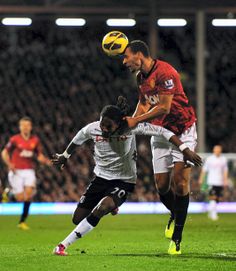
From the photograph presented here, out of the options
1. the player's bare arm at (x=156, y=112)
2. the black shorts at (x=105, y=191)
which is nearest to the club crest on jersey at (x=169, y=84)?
the player's bare arm at (x=156, y=112)

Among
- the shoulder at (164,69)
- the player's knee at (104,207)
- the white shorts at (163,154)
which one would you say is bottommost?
the player's knee at (104,207)

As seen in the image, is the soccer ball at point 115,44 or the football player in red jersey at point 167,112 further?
the soccer ball at point 115,44

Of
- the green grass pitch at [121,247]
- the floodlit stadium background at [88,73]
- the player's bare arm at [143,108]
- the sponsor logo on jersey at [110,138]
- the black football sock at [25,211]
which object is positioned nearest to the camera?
the green grass pitch at [121,247]

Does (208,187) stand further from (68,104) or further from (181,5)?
(68,104)

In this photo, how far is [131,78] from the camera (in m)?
28.7

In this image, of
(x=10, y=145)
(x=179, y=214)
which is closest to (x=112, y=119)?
(x=179, y=214)

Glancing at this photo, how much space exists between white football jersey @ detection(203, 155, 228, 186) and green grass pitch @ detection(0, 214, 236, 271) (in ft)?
10.3

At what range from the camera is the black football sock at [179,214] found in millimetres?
9938

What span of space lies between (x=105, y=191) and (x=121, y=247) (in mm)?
1556

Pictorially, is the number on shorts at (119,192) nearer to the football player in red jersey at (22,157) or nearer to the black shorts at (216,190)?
the football player in red jersey at (22,157)

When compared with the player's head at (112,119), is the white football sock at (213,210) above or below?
below

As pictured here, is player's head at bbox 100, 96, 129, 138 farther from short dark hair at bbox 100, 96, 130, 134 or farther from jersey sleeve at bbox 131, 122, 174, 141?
jersey sleeve at bbox 131, 122, 174, 141

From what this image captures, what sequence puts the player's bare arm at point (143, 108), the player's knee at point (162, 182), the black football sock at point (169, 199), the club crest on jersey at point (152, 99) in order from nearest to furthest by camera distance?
the club crest on jersey at point (152, 99) → the player's bare arm at point (143, 108) → the player's knee at point (162, 182) → the black football sock at point (169, 199)

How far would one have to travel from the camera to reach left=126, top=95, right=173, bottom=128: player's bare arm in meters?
9.63
